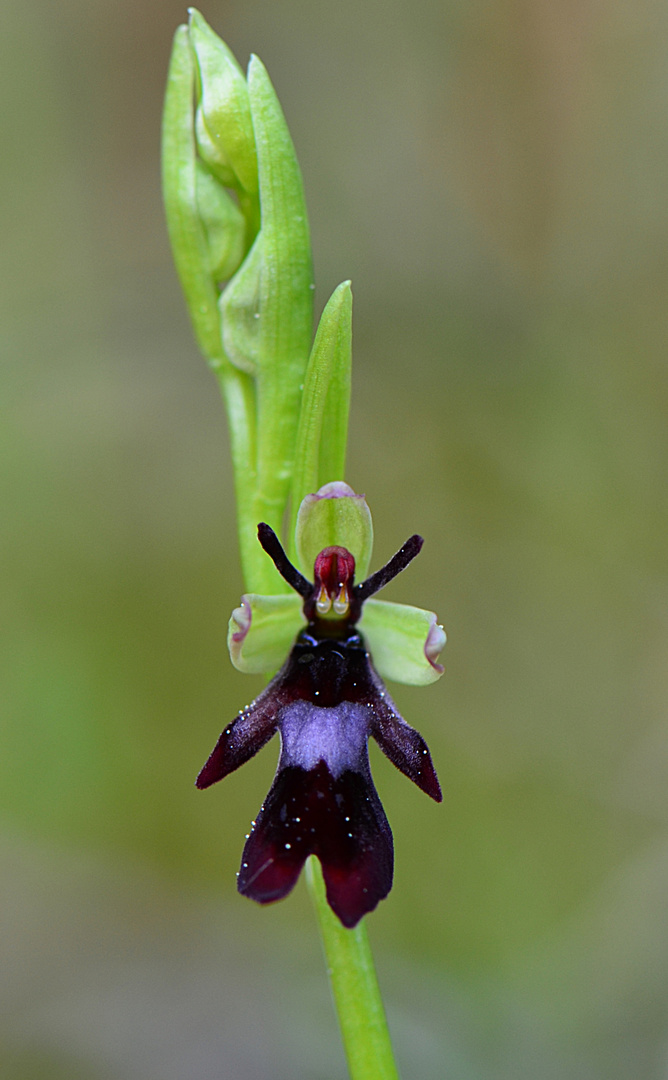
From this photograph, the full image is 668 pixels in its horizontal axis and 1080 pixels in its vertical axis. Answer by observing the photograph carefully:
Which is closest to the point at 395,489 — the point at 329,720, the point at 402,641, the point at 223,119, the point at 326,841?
the point at 223,119

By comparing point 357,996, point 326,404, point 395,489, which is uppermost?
point 395,489

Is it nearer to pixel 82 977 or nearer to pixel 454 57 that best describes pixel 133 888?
pixel 82 977

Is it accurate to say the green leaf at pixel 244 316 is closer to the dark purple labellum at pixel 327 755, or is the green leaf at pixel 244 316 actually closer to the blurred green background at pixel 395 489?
the dark purple labellum at pixel 327 755

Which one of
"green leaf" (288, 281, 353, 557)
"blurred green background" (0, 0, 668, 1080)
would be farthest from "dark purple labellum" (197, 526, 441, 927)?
"blurred green background" (0, 0, 668, 1080)

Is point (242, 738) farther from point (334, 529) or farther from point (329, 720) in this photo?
point (334, 529)

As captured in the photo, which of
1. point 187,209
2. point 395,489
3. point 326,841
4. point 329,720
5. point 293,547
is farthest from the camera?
point 395,489

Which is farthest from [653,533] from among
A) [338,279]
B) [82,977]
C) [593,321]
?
[82,977]

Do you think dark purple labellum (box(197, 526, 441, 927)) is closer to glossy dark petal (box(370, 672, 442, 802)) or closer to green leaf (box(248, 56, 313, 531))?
glossy dark petal (box(370, 672, 442, 802))
